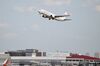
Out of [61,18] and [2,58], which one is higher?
[61,18]

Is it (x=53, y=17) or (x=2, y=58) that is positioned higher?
(x=53, y=17)

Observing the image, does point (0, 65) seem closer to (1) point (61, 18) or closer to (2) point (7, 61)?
(2) point (7, 61)

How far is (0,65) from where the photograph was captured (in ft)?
360

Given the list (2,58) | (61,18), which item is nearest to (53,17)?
(61,18)

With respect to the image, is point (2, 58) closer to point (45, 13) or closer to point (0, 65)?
point (0, 65)

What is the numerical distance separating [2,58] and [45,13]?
29221mm

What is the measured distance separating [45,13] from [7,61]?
36228 millimetres

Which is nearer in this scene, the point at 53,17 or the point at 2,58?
the point at 2,58

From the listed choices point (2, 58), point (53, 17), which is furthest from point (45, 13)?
point (2, 58)

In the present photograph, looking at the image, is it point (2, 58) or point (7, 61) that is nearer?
point (7, 61)

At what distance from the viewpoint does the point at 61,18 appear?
137375mm

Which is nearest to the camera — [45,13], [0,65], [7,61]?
[7,61]

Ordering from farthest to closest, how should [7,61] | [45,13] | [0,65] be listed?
[45,13]
[0,65]
[7,61]

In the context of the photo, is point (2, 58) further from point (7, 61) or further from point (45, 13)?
point (45, 13)
